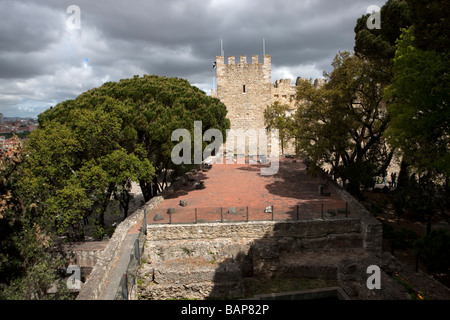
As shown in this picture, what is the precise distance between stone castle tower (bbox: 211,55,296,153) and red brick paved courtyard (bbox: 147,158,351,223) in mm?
7526

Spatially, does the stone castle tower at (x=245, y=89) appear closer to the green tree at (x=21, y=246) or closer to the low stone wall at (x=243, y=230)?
the low stone wall at (x=243, y=230)

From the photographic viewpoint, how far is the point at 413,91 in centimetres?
995

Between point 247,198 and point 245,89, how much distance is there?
16319mm

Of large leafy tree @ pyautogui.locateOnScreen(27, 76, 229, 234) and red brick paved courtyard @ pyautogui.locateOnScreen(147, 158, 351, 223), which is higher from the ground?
large leafy tree @ pyautogui.locateOnScreen(27, 76, 229, 234)

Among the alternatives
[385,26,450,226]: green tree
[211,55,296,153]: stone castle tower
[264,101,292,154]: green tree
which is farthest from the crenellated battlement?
[385,26,450,226]: green tree

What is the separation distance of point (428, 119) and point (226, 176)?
45.8 ft

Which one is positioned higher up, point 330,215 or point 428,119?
point 428,119

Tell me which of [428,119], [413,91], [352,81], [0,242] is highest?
[352,81]

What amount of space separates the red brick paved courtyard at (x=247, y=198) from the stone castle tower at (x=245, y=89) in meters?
7.53

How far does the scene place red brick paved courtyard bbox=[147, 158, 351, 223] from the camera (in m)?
12.3

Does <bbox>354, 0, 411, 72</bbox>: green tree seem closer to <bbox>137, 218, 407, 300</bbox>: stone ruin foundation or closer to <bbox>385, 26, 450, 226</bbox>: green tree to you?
<bbox>385, 26, 450, 226</bbox>: green tree

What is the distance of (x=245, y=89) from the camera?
2861 centimetres

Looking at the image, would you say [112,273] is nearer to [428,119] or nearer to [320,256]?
[320,256]
